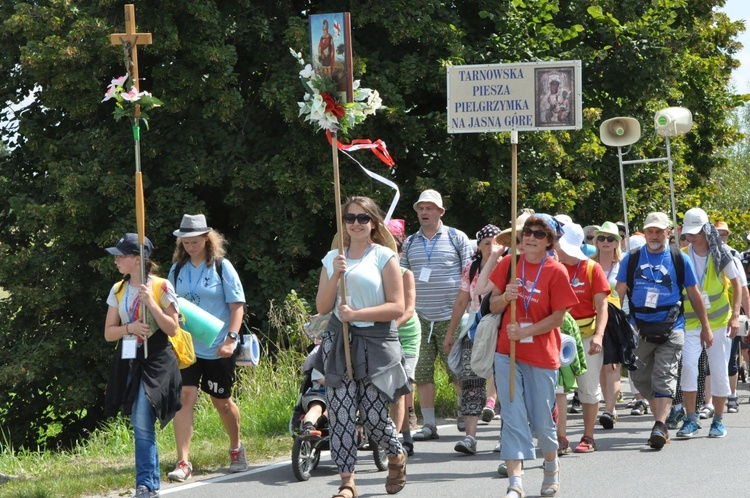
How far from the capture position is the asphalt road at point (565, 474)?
770 cm

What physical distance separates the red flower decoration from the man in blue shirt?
10.9 ft

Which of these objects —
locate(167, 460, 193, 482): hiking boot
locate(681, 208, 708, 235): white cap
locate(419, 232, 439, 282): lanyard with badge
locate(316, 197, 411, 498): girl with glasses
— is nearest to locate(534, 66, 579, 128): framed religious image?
locate(316, 197, 411, 498): girl with glasses

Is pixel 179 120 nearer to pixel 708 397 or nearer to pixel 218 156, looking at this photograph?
pixel 218 156

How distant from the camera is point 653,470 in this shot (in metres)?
8.38

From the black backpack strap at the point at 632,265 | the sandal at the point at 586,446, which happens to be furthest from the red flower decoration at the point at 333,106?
the sandal at the point at 586,446

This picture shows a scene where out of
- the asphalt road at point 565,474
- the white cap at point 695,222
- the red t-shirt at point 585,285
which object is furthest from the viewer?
the white cap at point 695,222

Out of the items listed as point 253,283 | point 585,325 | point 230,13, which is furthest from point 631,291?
point 230,13

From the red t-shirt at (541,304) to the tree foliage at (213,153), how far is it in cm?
903

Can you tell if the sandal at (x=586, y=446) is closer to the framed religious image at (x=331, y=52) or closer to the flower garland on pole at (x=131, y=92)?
the framed religious image at (x=331, y=52)

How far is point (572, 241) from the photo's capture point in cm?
916

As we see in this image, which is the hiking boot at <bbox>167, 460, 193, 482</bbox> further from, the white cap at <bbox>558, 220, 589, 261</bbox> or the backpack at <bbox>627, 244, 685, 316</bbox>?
the backpack at <bbox>627, 244, 685, 316</bbox>

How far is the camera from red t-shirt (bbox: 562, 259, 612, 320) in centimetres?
906

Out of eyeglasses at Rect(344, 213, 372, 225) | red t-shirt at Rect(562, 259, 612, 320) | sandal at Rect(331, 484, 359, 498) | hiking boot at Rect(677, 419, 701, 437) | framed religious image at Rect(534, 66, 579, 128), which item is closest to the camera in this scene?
sandal at Rect(331, 484, 359, 498)

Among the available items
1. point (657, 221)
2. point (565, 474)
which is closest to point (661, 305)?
point (657, 221)
